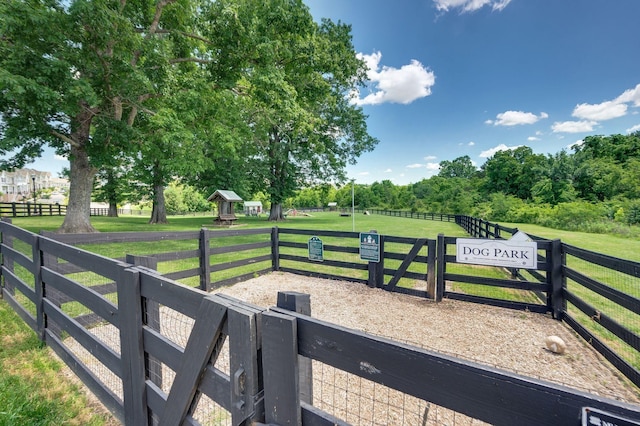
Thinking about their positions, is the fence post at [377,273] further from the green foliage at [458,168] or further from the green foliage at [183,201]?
the green foliage at [458,168]

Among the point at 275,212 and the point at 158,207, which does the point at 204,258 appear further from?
the point at 275,212

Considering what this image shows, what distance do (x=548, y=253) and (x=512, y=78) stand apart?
28.6m

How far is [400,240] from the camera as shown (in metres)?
6.11

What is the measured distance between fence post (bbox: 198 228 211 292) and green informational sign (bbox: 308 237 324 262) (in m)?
2.41

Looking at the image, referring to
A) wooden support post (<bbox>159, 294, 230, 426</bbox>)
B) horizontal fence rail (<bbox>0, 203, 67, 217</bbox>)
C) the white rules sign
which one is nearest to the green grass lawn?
wooden support post (<bbox>159, 294, 230, 426</bbox>)

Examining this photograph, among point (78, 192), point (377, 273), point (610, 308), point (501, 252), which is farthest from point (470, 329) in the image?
point (78, 192)

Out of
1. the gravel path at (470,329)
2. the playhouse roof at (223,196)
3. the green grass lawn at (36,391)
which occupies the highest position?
the playhouse roof at (223,196)

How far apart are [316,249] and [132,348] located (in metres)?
5.29

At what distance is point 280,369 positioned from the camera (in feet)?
3.98

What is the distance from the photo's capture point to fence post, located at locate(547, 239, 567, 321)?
185 inches

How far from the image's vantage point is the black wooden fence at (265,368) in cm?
85

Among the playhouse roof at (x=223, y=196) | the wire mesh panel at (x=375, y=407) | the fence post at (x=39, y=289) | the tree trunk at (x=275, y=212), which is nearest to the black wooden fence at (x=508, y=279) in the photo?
the fence post at (x=39, y=289)

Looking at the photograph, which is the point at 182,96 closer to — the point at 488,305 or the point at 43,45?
the point at 43,45

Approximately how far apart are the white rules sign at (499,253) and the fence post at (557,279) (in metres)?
0.26
